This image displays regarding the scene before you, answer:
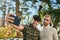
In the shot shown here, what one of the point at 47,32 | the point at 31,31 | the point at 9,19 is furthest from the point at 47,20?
the point at 9,19

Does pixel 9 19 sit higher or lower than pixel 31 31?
higher

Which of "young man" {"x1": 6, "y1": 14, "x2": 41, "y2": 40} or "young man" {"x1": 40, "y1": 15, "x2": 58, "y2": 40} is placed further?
"young man" {"x1": 40, "y1": 15, "x2": 58, "y2": 40}

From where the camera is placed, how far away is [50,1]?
10.7 meters

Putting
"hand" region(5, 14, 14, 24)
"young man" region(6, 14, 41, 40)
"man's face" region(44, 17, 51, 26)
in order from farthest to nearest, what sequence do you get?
1. "man's face" region(44, 17, 51, 26)
2. "young man" region(6, 14, 41, 40)
3. "hand" region(5, 14, 14, 24)

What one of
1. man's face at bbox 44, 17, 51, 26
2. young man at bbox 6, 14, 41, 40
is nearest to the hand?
young man at bbox 6, 14, 41, 40

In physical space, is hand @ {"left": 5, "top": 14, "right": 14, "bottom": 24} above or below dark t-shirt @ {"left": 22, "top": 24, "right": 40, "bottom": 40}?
above

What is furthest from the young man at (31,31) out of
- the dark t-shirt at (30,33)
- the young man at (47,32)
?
the young man at (47,32)

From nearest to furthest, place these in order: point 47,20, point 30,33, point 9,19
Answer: point 9,19 → point 30,33 → point 47,20

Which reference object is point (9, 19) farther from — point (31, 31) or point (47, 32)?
point (47, 32)

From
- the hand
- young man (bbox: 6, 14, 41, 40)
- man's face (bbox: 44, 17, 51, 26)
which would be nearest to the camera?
the hand

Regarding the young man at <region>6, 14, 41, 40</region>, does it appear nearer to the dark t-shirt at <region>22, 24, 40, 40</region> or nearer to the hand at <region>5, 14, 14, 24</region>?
the dark t-shirt at <region>22, 24, 40, 40</region>

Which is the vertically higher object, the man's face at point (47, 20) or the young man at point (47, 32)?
the man's face at point (47, 20)

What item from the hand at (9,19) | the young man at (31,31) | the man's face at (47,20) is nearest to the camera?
the hand at (9,19)

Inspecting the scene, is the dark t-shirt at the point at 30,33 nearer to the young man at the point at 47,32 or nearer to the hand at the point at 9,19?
the young man at the point at 47,32
